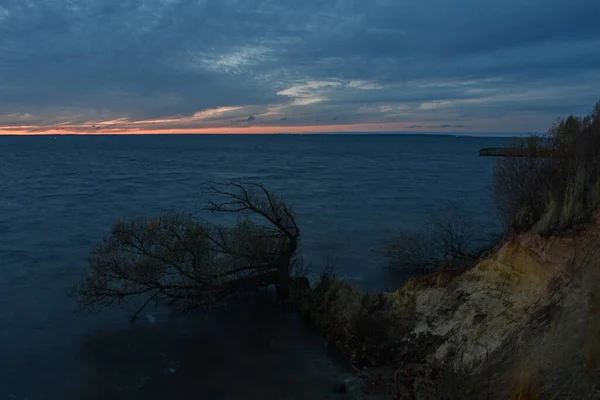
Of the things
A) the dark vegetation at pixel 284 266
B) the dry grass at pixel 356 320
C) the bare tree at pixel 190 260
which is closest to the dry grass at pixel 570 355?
the dark vegetation at pixel 284 266

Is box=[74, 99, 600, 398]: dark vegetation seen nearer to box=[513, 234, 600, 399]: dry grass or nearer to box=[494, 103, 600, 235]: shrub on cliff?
box=[494, 103, 600, 235]: shrub on cliff

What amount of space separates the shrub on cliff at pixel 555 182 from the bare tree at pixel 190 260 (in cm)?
931

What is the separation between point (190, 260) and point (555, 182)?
1421 centimetres

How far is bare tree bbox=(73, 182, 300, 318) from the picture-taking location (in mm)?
17469

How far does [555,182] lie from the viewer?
1708 cm

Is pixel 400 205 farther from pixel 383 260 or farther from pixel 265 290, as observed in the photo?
pixel 265 290

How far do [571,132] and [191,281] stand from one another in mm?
19311

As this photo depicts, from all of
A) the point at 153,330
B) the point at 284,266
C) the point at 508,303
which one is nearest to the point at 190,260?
the point at 153,330

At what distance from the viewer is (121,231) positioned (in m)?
17.6

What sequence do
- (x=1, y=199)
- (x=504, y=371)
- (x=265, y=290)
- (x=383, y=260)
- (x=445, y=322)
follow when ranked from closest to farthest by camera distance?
1. (x=504, y=371)
2. (x=445, y=322)
3. (x=265, y=290)
4. (x=383, y=260)
5. (x=1, y=199)

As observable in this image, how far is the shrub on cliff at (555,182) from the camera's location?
11.7 m

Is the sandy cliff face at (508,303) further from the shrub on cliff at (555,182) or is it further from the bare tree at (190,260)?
the bare tree at (190,260)

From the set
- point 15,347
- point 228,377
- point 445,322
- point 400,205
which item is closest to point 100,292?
point 15,347

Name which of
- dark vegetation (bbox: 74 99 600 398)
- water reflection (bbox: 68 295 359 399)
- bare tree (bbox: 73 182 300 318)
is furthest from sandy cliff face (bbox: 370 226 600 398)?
bare tree (bbox: 73 182 300 318)
